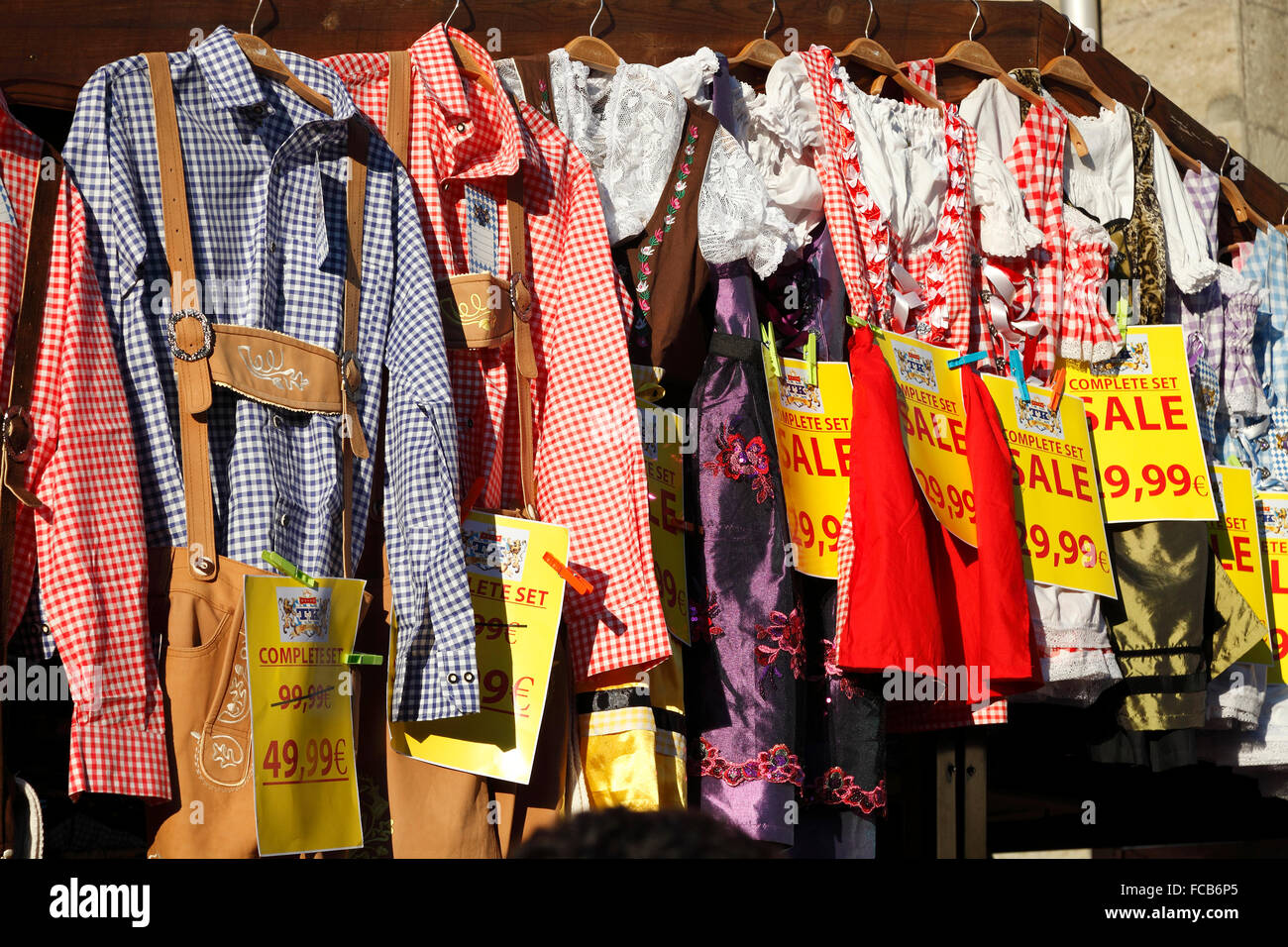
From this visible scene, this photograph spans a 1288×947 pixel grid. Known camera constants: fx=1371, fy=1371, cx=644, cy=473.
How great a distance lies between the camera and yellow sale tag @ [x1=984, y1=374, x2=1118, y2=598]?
2787 millimetres

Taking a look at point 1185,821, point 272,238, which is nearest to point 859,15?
point 272,238

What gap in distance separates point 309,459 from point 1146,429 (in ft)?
6.16

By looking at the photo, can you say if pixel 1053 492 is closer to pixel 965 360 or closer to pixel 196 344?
pixel 965 360

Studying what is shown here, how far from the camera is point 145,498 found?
1952mm

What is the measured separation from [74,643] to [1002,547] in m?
Answer: 1.66

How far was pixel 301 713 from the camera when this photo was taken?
193 centimetres

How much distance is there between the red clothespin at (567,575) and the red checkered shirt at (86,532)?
2.01 ft

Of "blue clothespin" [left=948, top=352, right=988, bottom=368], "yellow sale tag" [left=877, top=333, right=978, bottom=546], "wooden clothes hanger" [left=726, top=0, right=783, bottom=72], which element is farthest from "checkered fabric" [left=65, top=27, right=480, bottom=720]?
"blue clothespin" [left=948, top=352, right=988, bottom=368]

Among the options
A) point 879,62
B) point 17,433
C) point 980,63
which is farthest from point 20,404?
point 980,63

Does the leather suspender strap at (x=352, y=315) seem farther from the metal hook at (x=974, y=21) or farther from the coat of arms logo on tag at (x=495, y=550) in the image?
the metal hook at (x=974, y=21)

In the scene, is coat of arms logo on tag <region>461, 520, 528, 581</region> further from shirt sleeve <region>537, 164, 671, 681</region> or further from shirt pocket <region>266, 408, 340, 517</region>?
shirt pocket <region>266, 408, 340, 517</region>

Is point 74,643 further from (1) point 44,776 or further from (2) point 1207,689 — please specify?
(2) point 1207,689

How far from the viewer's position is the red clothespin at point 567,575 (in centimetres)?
215

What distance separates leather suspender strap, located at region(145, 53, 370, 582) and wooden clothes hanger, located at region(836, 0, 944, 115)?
3.95 feet
